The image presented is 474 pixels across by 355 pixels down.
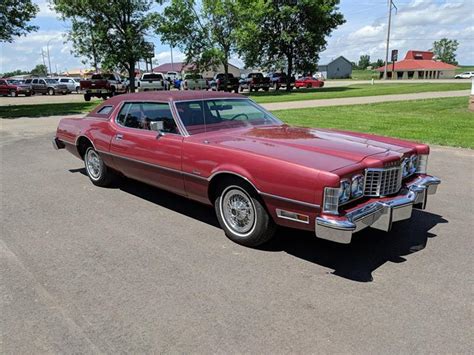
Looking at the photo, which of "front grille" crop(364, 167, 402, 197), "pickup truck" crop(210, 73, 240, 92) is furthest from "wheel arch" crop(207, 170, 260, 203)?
"pickup truck" crop(210, 73, 240, 92)

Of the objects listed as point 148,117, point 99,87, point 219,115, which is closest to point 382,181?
point 219,115

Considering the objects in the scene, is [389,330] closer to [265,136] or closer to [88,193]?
[265,136]

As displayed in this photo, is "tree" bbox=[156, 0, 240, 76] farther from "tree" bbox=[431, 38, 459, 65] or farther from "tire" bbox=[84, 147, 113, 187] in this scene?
"tree" bbox=[431, 38, 459, 65]

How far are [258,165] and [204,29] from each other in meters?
33.2

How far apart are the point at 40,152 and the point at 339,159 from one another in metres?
7.89

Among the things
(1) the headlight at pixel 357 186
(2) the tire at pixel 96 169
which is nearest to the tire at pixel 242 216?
(1) the headlight at pixel 357 186

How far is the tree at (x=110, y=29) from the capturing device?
29.8 meters

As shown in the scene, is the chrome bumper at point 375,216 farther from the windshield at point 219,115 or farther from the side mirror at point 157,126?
the side mirror at point 157,126

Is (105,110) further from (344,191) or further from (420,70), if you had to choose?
(420,70)

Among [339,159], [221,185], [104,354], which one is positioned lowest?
[104,354]

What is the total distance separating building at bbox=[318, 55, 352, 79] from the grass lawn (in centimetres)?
9779

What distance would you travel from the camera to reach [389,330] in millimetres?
2805

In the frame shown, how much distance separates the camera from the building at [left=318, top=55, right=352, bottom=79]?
112 m

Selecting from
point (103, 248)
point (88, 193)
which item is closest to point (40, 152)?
point (88, 193)
